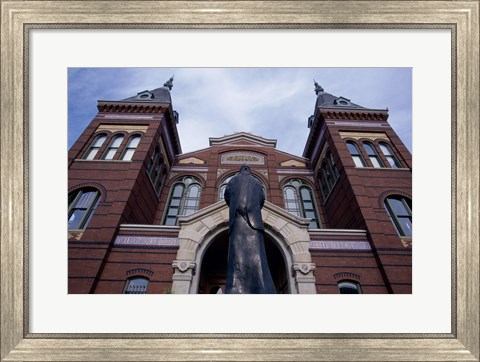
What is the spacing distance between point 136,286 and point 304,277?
19.6ft

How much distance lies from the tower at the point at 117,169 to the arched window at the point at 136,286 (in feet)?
3.67

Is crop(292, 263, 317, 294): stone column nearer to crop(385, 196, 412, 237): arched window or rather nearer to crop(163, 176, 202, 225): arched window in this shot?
crop(385, 196, 412, 237): arched window

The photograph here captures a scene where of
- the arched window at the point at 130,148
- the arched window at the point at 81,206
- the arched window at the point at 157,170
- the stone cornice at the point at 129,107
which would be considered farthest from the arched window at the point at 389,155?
the arched window at the point at 81,206

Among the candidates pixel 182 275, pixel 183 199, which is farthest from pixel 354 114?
pixel 182 275

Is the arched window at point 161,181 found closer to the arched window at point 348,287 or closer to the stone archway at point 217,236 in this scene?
the stone archway at point 217,236

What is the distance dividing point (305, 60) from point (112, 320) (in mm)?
4282

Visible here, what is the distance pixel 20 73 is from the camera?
3.74 meters

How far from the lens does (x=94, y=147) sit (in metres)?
14.9

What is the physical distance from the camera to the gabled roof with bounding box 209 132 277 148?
19906mm

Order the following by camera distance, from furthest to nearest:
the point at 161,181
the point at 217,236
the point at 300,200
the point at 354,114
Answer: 1. the point at 161,181
2. the point at 300,200
3. the point at 354,114
4. the point at 217,236

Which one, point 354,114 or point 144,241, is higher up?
point 354,114

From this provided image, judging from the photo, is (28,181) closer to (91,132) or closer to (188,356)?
(188,356)

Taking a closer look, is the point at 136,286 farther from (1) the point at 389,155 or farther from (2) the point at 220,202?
(1) the point at 389,155

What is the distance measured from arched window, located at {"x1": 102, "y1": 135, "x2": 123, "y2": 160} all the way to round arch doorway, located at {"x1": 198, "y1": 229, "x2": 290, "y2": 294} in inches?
263
